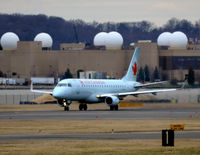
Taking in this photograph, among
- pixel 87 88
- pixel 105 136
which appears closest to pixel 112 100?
pixel 87 88

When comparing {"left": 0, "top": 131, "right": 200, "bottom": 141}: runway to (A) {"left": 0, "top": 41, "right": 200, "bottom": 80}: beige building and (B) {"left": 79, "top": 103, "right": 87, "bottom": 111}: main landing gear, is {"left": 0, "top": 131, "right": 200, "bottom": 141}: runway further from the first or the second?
(A) {"left": 0, "top": 41, "right": 200, "bottom": 80}: beige building

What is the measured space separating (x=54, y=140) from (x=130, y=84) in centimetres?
5270

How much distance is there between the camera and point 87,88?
85688mm

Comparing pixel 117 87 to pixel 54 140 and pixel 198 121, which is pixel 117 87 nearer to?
pixel 198 121

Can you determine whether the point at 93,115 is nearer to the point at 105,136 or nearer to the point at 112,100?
the point at 112,100

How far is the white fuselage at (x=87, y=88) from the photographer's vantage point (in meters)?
82.5

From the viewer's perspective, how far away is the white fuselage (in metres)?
82.5

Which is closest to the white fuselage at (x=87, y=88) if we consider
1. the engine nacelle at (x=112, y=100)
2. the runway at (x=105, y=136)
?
the engine nacelle at (x=112, y=100)

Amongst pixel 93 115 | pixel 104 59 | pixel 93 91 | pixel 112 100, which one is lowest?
pixel 93 115

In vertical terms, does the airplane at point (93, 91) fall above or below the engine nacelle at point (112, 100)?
above

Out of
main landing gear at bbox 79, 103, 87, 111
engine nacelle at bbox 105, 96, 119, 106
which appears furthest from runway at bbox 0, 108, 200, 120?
main landing gear at bbox 79, 103, 87, 111

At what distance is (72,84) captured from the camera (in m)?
83.7

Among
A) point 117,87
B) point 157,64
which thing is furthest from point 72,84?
point 157,64

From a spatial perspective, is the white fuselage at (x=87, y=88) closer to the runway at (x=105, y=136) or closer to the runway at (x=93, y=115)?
the runway at (x=93, y=115)
